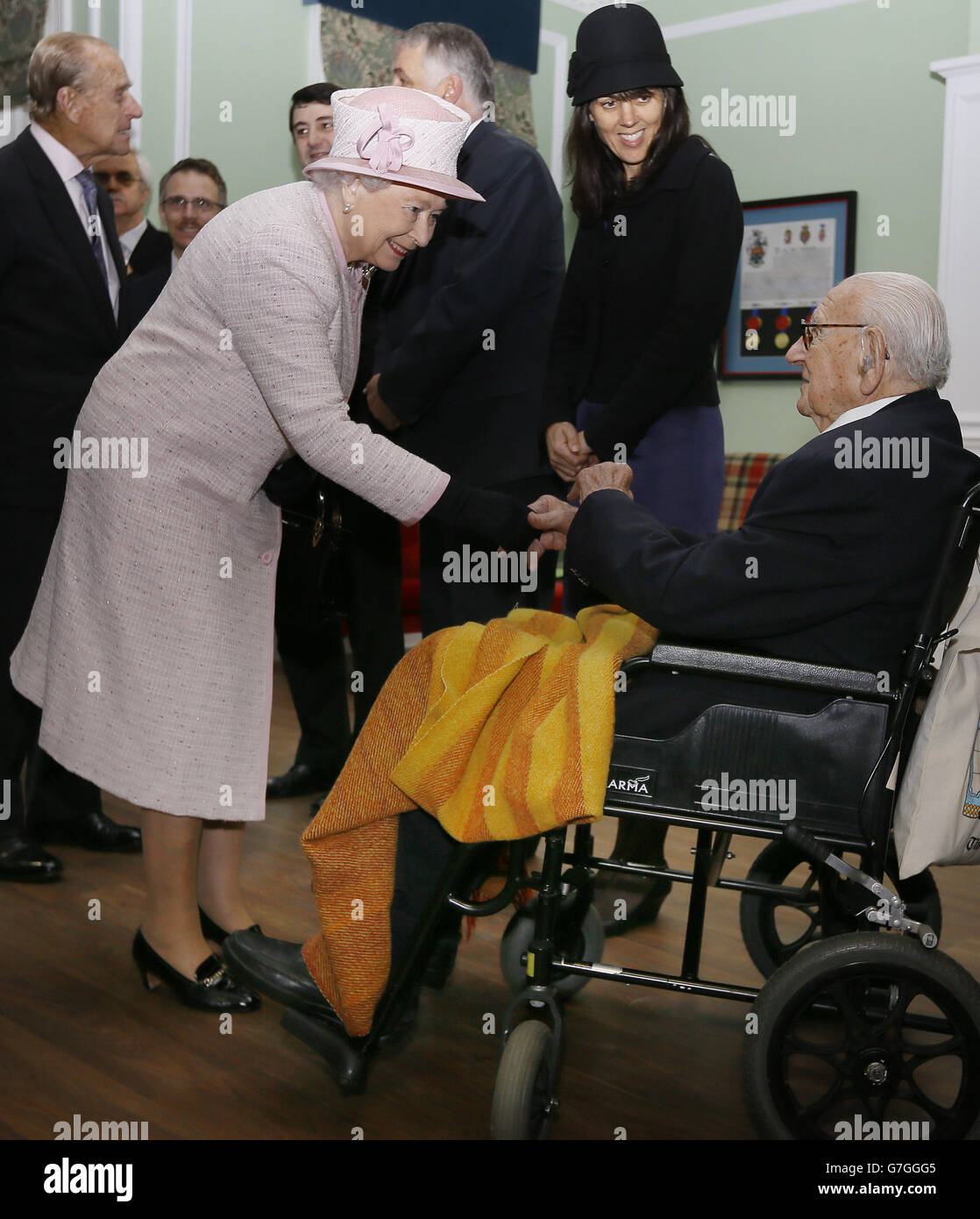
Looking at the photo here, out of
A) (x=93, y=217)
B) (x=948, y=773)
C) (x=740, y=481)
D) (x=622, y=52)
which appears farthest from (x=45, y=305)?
(x=740, y=481)

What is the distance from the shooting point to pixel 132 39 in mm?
3834

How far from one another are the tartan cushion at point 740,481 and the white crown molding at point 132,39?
7.84 feet

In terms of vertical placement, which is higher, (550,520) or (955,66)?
(955,66)

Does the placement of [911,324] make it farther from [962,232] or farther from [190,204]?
[962,232]

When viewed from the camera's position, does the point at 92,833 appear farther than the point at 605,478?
Yes

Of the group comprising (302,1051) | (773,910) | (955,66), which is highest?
(955,66)

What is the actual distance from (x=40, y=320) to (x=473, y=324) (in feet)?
2.78

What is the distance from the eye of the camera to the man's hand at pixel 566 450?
7.30ft

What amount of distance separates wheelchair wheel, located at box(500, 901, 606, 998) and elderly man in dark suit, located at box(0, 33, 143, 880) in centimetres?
104

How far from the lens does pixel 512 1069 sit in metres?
1.45

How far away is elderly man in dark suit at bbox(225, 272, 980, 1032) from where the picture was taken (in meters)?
1.47

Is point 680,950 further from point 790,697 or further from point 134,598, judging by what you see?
point 134,598

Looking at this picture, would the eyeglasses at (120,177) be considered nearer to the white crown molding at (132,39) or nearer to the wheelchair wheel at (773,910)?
the white crown molding at (132,39)

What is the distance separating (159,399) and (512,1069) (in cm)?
99
